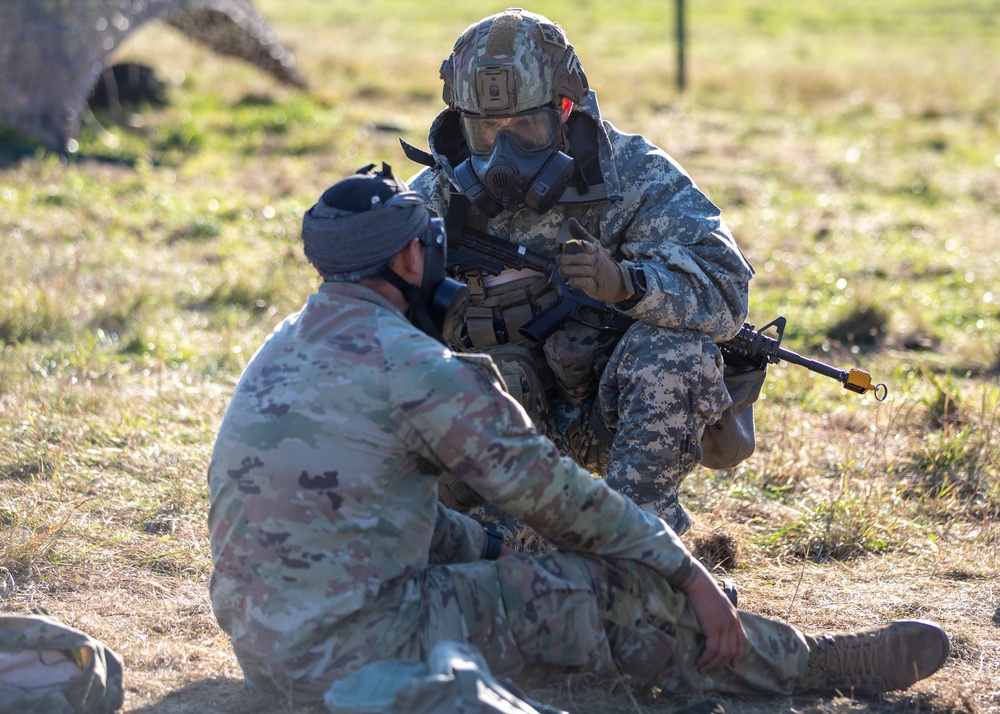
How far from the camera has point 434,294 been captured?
11.0 ft

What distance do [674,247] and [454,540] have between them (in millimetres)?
1359

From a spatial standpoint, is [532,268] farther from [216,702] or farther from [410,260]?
[216,702]

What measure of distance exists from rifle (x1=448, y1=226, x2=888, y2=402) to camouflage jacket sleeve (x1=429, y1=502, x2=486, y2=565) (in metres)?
1.02

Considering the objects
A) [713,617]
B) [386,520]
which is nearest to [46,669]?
[386,520]

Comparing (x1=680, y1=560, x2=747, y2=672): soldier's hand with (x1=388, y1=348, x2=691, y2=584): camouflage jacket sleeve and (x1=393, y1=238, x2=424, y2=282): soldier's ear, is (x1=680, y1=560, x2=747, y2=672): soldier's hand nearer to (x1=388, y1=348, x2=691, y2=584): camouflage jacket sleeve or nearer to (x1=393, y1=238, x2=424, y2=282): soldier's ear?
(x1=388, y1=348, x2=691, y2=584): camouflage jacket sleeve

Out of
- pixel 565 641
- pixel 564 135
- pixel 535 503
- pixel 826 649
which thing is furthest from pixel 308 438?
pixel 564 135

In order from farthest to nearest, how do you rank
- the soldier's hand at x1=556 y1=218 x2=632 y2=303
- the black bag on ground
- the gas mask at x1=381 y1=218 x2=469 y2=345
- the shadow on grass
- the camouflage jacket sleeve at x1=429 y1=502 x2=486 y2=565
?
1. the soldier's hand at x1=556 y1=218 x2=632 y2=303
2. the camouflage jacket sleeve at x1=429 y1=502 x2=486 y2=565
3. the shadow on grass
4. the gas mask at x1=381 y1=218 x2=469 y2=345
5. the black bag on ground

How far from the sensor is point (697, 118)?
16.3m

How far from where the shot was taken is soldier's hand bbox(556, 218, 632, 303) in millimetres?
4004

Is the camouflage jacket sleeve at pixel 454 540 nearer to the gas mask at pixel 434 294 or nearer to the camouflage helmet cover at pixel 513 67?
the gas mask at pixel 434 294

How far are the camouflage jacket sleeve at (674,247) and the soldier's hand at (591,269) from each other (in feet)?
0.44

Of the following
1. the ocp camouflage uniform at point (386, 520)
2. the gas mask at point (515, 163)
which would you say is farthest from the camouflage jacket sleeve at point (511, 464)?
the gas mask at point (515, 163)

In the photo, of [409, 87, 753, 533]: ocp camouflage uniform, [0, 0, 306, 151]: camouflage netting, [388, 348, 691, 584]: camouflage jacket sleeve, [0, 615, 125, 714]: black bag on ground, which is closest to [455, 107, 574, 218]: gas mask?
[409, 87, 753, 533]: ocp camouflage uniform

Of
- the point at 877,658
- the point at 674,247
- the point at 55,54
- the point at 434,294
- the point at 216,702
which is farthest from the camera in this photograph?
the point at 55,54
